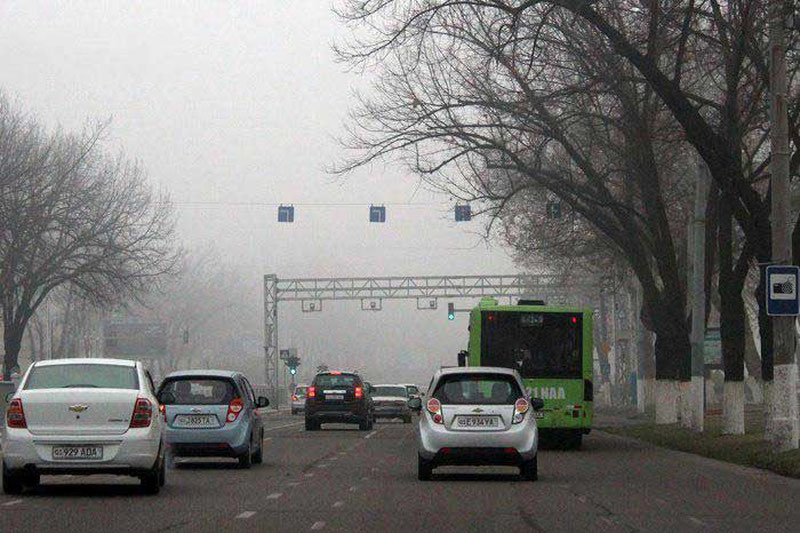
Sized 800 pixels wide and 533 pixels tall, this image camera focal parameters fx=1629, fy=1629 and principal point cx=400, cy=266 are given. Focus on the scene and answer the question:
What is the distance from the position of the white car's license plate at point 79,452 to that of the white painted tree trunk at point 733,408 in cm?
1952

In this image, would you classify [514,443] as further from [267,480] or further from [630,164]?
[630,164]

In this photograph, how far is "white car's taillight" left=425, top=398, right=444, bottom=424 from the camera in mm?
23312

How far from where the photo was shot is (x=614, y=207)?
4197 cm

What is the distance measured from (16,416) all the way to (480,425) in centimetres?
698

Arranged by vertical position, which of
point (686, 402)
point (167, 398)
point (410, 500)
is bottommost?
point (410, 500)

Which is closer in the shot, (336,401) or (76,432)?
(76,432)

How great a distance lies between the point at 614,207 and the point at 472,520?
2646cm

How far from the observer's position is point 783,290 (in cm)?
2714

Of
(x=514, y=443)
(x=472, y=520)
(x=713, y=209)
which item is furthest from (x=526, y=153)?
(x=472, y=520)

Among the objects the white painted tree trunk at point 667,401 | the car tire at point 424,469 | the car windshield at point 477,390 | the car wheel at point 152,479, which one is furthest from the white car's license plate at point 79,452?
the white painted tree trunk at point 667,401

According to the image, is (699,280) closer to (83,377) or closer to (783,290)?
(783,290)

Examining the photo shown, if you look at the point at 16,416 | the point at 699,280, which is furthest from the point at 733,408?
the point at 16,416

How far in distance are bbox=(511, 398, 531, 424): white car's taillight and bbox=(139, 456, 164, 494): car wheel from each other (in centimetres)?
557

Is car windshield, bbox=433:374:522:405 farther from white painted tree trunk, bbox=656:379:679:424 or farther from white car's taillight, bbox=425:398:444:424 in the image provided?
white painted tree trunk, bbox=656:379:679:424
